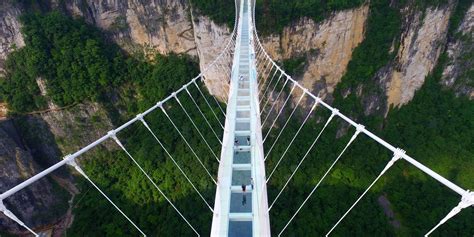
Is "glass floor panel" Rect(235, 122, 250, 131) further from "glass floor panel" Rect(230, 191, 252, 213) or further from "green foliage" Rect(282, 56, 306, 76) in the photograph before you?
"green foliage" Rect(282, 56, 306, 76)

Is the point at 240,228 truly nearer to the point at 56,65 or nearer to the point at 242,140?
the point at 242,140

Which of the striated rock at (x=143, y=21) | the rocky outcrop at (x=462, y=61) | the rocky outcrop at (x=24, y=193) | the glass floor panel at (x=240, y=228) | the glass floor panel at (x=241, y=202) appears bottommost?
the rocky outcrop at (x=24, y=193)

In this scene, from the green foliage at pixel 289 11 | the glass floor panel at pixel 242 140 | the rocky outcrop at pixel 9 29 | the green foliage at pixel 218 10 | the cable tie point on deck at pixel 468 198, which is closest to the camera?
the cable tie point on deck at pixel 468 198

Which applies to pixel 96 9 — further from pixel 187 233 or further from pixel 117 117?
pixel 187 233

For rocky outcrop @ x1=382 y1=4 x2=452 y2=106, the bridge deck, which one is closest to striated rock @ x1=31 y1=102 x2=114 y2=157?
the bridge deck

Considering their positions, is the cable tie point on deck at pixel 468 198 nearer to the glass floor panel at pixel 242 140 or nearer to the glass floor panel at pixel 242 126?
the glass floor panel at pixel 242 140

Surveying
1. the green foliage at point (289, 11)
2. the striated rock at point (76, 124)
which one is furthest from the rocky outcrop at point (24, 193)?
the green foliage at point (289, 11)
